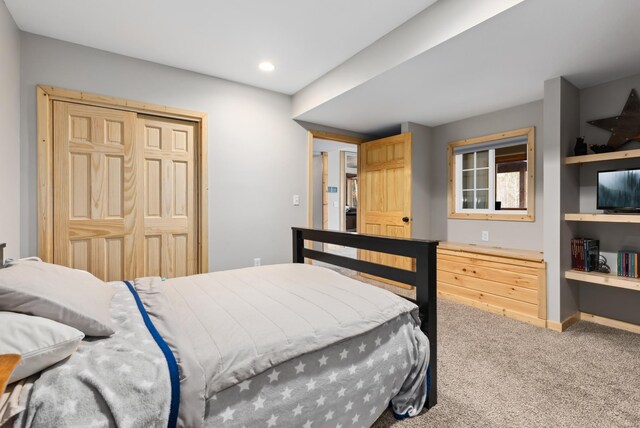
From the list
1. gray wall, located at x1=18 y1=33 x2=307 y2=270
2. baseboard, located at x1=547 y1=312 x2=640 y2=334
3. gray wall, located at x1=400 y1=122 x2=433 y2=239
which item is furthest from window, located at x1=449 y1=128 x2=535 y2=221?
gray wall, located at x1=18 y1=33 x2=307 y2=270

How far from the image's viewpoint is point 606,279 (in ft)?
8.08

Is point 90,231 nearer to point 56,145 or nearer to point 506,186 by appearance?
point 56,145

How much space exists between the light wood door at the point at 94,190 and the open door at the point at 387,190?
2862mm

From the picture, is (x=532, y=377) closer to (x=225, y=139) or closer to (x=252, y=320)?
(x=252, y=320)

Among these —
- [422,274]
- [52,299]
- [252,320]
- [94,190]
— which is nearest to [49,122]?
[94,190]

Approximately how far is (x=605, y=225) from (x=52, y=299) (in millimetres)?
3880

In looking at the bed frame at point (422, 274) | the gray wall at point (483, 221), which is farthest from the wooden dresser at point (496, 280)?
the bed frame at point (422, 274)

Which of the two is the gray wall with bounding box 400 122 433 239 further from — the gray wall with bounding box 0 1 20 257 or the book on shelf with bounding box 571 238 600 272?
the gray wall with bounding box 0 1 20 257

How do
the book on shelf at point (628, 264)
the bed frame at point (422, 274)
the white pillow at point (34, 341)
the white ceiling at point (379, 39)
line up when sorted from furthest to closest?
1. the book on shelf at point (628, 264)
2. the white ceiling at point (379, 39)
3. the bed frame at point (422, 274)
4. the white pillow at point (34, 341)

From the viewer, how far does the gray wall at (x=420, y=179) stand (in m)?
3.96

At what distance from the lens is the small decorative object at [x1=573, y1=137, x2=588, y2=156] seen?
261cm

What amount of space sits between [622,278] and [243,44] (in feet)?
12.0

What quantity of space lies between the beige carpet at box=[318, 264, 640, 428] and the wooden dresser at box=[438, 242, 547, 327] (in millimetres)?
245

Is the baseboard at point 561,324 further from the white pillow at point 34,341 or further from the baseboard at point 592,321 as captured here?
the white pillow at point 34,341
